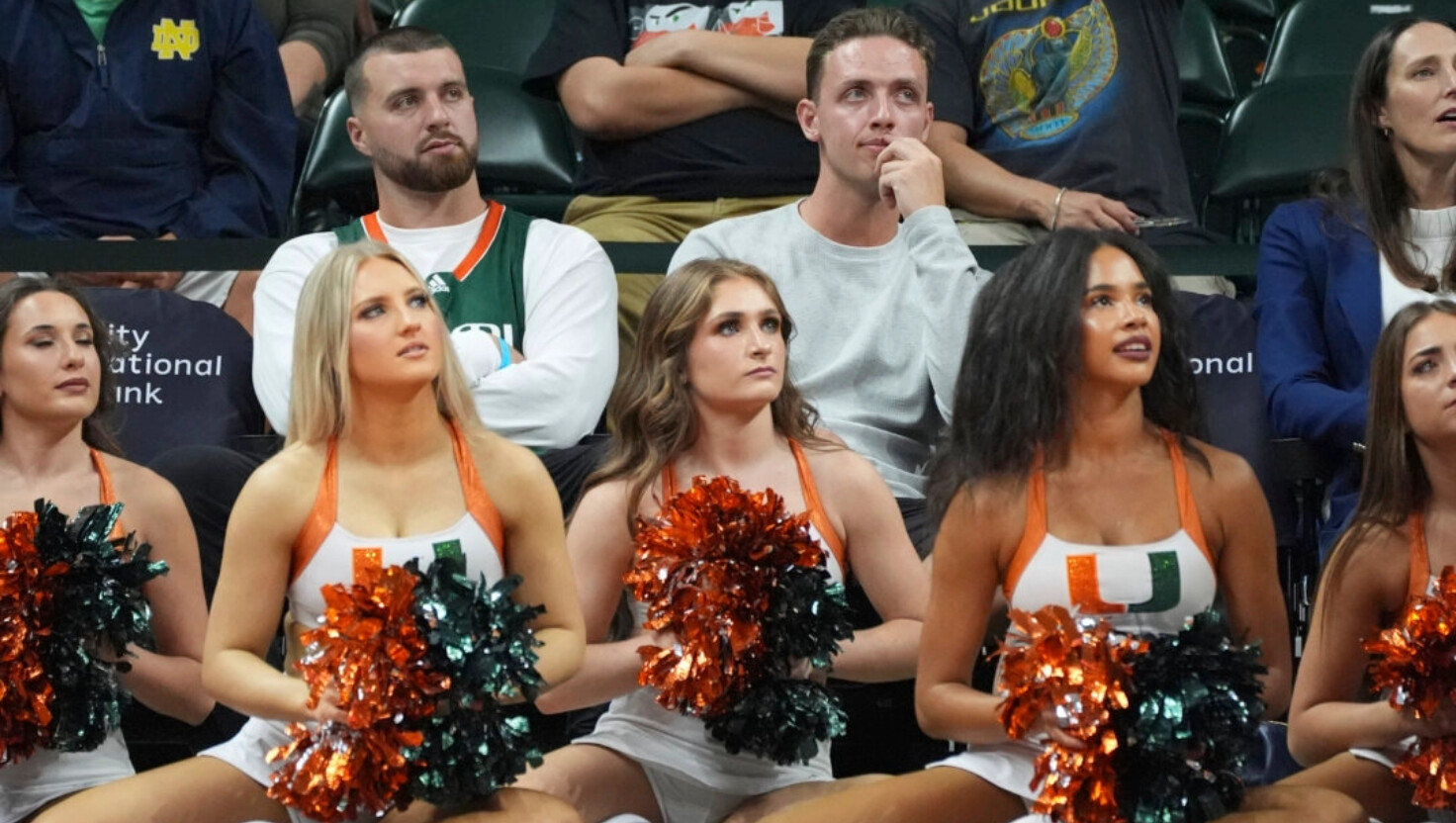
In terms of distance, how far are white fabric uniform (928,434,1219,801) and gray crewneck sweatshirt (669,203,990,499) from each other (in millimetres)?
750

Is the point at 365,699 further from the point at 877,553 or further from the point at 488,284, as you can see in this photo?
the point at 488,284

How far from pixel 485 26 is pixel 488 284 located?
164cm

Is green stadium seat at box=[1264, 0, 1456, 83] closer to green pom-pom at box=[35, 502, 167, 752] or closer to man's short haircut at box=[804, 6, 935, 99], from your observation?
man's short haircut at box=[804, 6, 935, 99]

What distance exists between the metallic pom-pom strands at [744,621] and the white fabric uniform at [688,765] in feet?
0.50

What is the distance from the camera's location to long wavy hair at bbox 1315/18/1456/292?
3898 mm

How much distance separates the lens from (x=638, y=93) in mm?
4730

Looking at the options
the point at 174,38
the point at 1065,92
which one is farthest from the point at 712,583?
the point at 174,38

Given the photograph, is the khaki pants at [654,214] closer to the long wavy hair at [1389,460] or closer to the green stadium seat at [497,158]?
the green stadium seat at [497,158]

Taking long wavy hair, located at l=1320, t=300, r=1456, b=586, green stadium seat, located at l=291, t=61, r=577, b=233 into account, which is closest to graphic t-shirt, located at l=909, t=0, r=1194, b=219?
green stadium seat, located at l=291, t=61, r=577, b=233

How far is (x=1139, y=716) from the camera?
2.67 metres

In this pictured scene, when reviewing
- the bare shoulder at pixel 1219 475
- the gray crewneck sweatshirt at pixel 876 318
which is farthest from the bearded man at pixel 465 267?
the bare shoulder at pixel 1219 475

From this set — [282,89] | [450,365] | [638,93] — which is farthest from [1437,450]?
[282,89]

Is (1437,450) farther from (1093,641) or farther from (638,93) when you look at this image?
(638,93)

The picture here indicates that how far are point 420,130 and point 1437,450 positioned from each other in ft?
7.24
